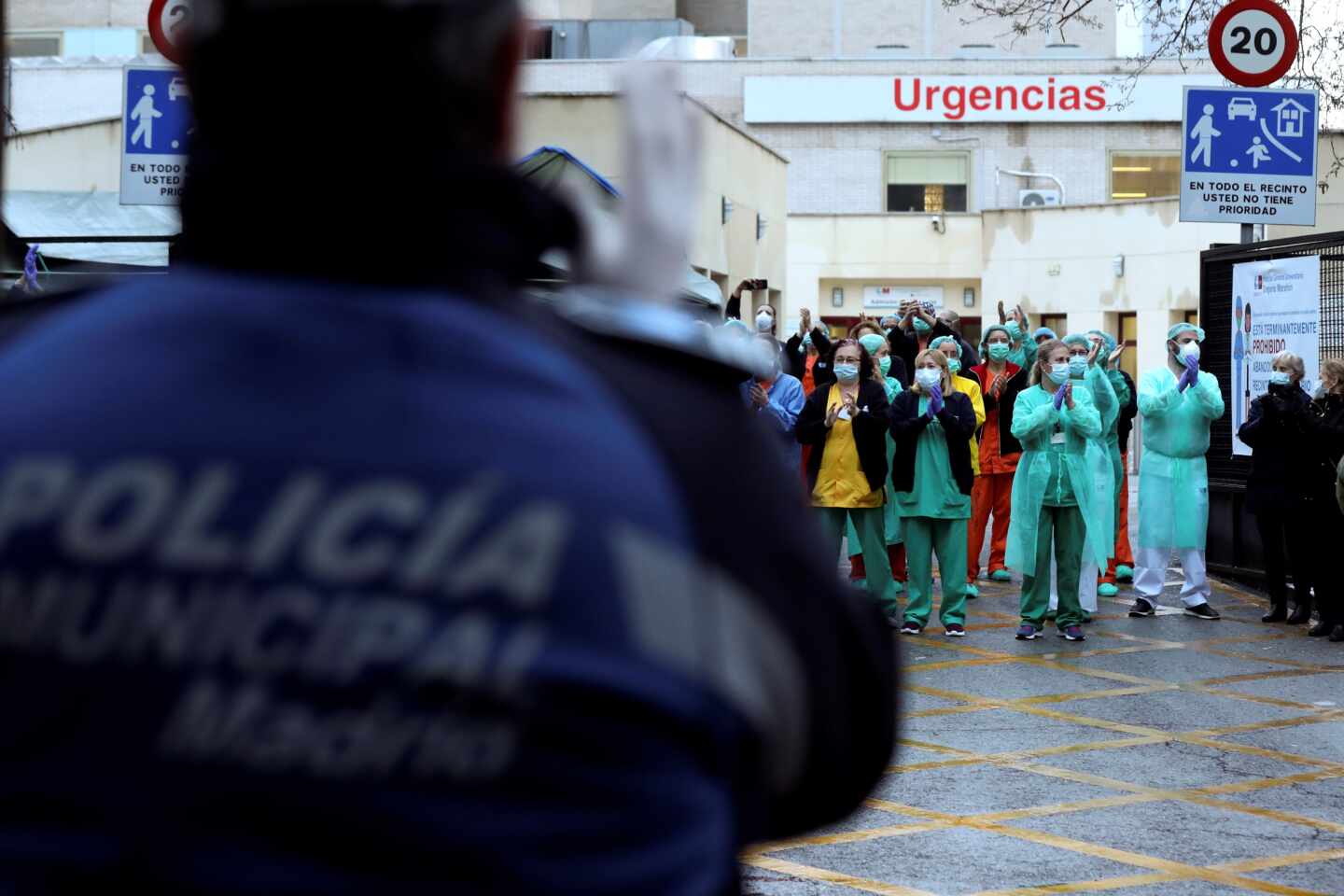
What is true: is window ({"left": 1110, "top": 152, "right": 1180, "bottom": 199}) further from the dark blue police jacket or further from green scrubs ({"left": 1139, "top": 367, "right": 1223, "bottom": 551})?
the dark blue police jacket

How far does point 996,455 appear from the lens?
15.4 meters

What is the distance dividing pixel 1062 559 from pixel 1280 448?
70.3 inches

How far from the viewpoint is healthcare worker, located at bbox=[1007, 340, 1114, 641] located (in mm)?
11891

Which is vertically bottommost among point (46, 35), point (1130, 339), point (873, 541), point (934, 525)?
point (873, 541)

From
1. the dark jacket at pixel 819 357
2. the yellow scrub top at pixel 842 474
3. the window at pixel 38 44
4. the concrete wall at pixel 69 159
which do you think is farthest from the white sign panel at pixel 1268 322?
the window at pixel 38 44

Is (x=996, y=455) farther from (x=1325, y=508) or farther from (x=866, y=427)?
(x=866, y=427)

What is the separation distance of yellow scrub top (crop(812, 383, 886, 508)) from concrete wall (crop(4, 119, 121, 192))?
13431 millimetres

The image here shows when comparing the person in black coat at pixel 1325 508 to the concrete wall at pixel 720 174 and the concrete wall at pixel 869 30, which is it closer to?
the concrete wall at pixel 720 174

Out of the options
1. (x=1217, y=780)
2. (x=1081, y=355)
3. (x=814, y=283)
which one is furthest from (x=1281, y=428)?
(x=814, y=283)

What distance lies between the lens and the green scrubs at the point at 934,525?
12242mm

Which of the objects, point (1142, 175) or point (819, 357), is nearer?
point (819, 357)

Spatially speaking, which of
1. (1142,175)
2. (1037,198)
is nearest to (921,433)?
(1037,198)

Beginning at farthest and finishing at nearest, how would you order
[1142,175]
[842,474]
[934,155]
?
[934,155] < [1142,175] < [842,474]

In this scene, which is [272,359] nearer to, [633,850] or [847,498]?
[633,850]
